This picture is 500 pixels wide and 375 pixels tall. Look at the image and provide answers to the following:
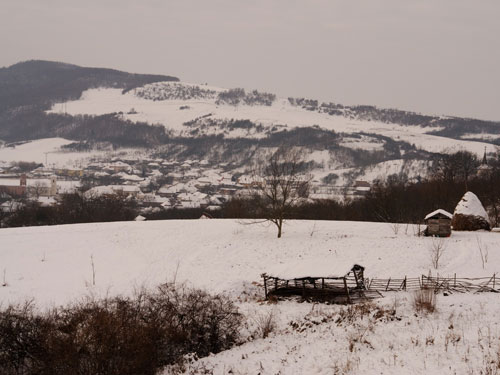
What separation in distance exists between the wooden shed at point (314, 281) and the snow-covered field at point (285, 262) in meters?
1.05

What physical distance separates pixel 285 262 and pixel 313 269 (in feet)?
26.7

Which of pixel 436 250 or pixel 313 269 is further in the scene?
pixel 436 250

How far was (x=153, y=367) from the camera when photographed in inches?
749

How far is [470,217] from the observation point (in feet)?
140

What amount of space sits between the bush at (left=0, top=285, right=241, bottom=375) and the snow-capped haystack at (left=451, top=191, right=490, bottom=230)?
1140 inches

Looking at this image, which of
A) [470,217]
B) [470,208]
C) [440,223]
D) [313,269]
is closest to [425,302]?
[313,269]

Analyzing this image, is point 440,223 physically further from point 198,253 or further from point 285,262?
point 198,253

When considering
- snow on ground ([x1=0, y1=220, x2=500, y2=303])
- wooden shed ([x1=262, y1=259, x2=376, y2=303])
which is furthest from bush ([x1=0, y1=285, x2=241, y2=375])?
snow on ground ([x1=0, y1=220, x2=500, y2=303])

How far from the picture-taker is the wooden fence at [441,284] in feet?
89.1

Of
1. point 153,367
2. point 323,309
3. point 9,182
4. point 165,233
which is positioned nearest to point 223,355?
point 153,367

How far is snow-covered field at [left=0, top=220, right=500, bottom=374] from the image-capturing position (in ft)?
59.0

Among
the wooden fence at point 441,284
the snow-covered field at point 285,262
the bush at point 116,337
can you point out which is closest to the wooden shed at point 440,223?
the snow-covered field at point 285,262

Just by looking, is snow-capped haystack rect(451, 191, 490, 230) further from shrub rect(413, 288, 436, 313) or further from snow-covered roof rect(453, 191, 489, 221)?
shrub rect(413, 288, 436, 313)

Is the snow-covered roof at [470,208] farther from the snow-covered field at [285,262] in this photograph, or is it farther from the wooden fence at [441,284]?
the wooden fence at [441,284]
